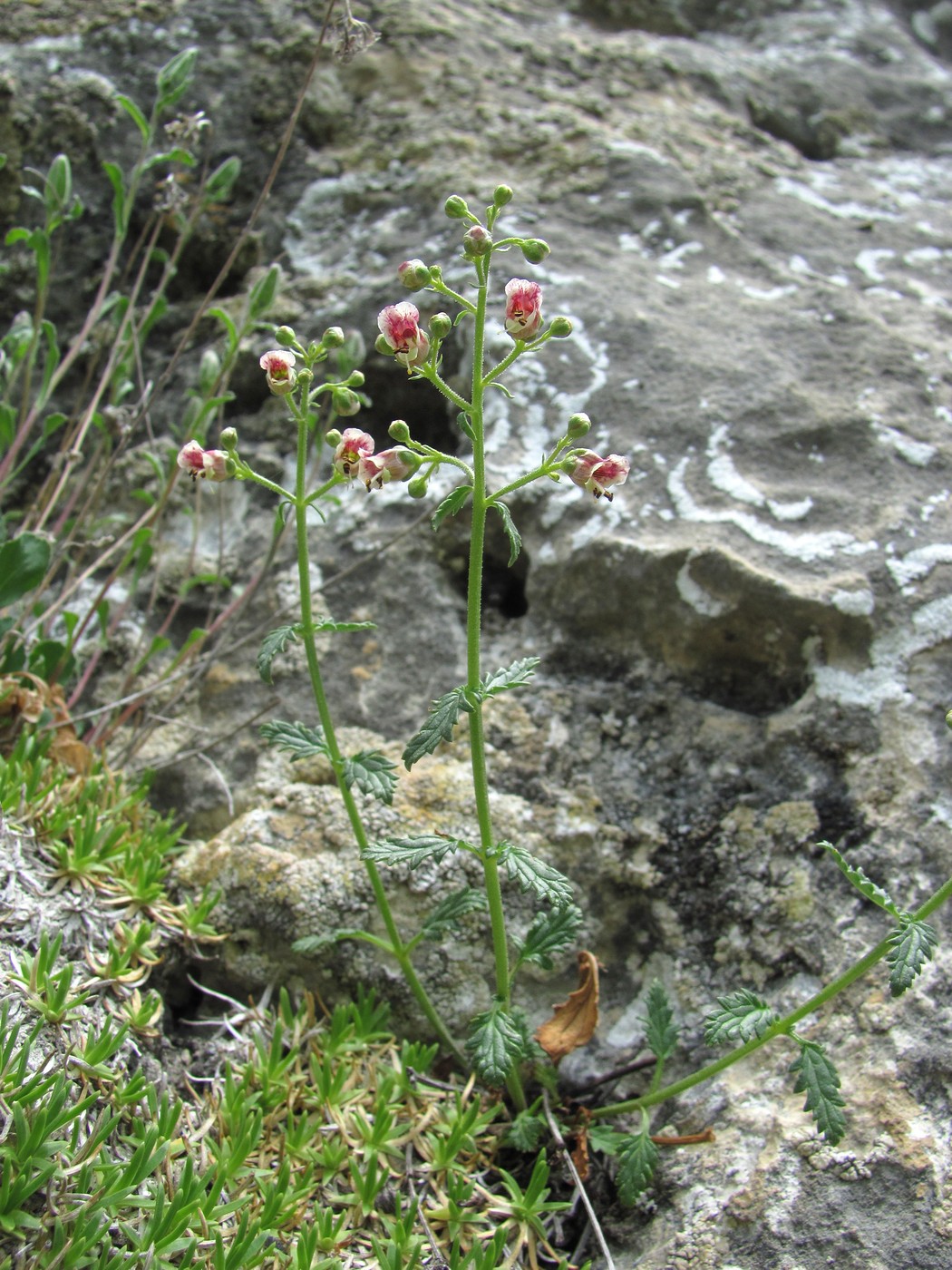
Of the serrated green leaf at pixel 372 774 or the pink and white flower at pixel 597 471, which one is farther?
the serrated green leaf at pixel 372 774

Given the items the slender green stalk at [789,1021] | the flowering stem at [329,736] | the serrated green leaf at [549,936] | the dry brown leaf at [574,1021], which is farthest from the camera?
the dry brown leaf at [574,1021]

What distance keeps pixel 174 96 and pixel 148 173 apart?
0.85 meters

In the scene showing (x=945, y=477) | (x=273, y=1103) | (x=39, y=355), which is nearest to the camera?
(x=273, y=1103)

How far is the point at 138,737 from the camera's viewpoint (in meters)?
2.27

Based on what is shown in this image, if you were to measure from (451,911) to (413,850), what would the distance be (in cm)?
22

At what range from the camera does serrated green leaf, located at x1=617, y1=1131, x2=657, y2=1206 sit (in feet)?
5.30

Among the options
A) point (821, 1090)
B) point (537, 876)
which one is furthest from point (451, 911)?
point (821, 1090)

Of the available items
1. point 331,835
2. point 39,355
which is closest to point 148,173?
point 39,355

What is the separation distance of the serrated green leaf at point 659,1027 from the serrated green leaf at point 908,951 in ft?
1.49

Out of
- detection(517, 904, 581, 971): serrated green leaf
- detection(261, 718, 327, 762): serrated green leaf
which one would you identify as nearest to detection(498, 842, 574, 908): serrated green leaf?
detection(517, 904, 581, 971): serrated green leaf

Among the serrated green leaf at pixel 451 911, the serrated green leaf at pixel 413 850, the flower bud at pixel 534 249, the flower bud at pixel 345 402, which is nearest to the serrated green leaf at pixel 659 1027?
the serrated green leaf at pixel 451 911

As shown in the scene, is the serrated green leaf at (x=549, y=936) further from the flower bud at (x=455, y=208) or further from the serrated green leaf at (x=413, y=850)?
the flower bud at (x=455, y=208)

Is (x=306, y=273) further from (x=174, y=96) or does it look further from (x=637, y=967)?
(x=637, y=967)

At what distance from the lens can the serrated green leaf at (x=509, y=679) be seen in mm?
1508
